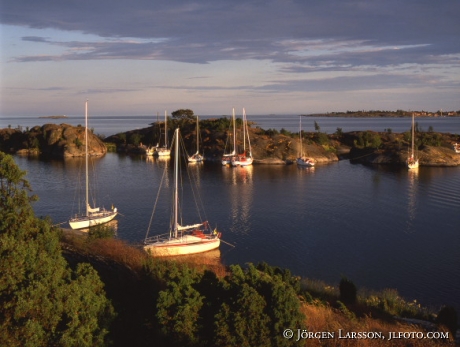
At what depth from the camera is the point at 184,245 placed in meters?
25.4

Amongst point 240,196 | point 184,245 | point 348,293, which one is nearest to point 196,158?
point 240,196

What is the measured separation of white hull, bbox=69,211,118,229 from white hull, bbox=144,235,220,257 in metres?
6.62

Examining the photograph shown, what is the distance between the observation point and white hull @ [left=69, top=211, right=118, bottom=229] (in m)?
30.1

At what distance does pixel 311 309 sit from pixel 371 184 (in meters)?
36.0

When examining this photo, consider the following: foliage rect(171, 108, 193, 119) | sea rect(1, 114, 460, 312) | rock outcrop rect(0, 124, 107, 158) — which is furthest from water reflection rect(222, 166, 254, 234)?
foliage rect(171, 108, 193, 119)

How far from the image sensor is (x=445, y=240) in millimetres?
28297

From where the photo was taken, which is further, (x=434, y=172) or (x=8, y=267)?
(x=434, y=172)

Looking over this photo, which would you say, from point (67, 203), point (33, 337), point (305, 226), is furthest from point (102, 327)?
point (67, 203)

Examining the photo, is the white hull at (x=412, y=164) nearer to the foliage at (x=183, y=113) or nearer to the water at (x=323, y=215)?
the water at (x=323, y=215)

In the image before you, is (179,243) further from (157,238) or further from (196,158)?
(196,158)

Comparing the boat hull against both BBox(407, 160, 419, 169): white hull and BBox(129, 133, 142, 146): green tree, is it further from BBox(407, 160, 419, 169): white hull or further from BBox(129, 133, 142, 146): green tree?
BBox(407, 160, 419, 169): white hull

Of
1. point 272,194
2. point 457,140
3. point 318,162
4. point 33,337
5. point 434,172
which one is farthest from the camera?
point 457,140

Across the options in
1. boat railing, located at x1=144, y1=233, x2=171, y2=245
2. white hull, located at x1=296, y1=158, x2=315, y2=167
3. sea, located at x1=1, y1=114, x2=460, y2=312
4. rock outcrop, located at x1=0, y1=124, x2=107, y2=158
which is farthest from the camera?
rock outcrop, located at x1=0, y1=124, x2=107, y2=158

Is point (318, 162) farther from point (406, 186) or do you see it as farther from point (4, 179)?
point (4, 179)
